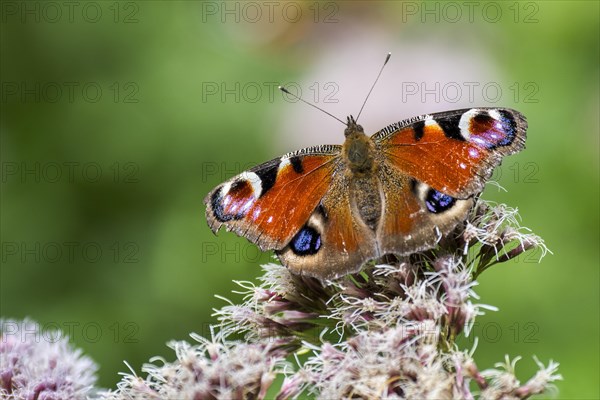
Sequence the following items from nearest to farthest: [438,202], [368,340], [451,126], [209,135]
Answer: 1. [368,340]
2. [438,202]
3. [451,126]
4. [209,135]

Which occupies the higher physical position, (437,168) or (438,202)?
(437,168)

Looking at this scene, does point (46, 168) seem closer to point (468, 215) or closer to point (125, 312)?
point (125, 312)

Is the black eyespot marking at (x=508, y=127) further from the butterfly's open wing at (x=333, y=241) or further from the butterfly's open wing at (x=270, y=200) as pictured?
the butterfly's open wing at (x=270, y=200)

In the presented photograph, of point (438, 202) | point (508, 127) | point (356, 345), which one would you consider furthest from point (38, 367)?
point (508, 127)

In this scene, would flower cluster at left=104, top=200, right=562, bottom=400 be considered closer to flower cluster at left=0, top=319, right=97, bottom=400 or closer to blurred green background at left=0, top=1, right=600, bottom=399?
flower cluster at left=0, top=319, right=97, bottom=400

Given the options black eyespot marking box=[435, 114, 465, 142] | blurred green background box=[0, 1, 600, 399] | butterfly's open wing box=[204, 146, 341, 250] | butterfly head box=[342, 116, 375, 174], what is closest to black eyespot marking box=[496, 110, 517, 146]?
black eyespot marking box=[435, 114, 465, 142]

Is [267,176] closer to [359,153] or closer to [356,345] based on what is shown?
[359,153]

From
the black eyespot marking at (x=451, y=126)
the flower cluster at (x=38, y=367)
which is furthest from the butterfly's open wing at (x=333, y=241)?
the flower cluster at (x=38, y=367)

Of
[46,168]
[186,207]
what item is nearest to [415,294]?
[186,207]
